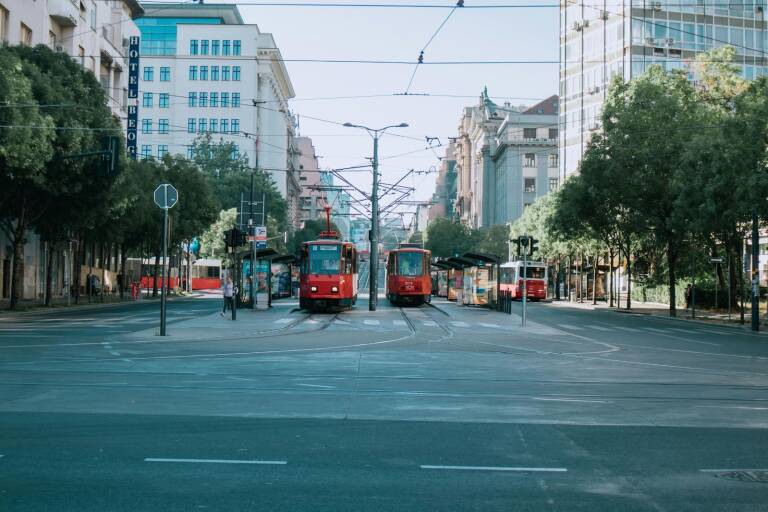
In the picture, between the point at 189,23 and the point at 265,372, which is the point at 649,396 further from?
the point at 189,23

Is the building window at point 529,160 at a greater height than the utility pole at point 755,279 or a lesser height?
greater

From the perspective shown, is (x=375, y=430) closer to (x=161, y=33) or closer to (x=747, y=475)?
(x=747, y=475)

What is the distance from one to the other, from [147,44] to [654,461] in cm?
11146

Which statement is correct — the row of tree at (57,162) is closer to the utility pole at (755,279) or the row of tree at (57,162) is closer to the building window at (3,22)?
the building window at (3,22)

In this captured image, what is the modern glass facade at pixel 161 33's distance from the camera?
111375 millimetres

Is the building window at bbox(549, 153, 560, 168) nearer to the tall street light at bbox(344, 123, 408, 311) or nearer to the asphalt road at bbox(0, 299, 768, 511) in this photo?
the tall street light at bbox(344, 123, 408, 311)

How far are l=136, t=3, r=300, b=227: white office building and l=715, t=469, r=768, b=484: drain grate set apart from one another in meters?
102

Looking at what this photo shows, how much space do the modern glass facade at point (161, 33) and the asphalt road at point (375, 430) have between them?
96.3m

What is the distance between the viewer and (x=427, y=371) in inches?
638

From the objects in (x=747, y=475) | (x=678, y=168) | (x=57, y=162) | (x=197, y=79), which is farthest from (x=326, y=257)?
(x=197, y=79)

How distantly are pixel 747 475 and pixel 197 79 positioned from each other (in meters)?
107

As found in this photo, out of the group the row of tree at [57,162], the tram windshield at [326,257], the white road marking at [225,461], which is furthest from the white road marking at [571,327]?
the white road marking at [225,461]

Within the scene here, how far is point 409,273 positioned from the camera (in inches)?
1984

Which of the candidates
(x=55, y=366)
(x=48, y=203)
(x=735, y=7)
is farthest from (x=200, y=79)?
(x=55, y=366)
